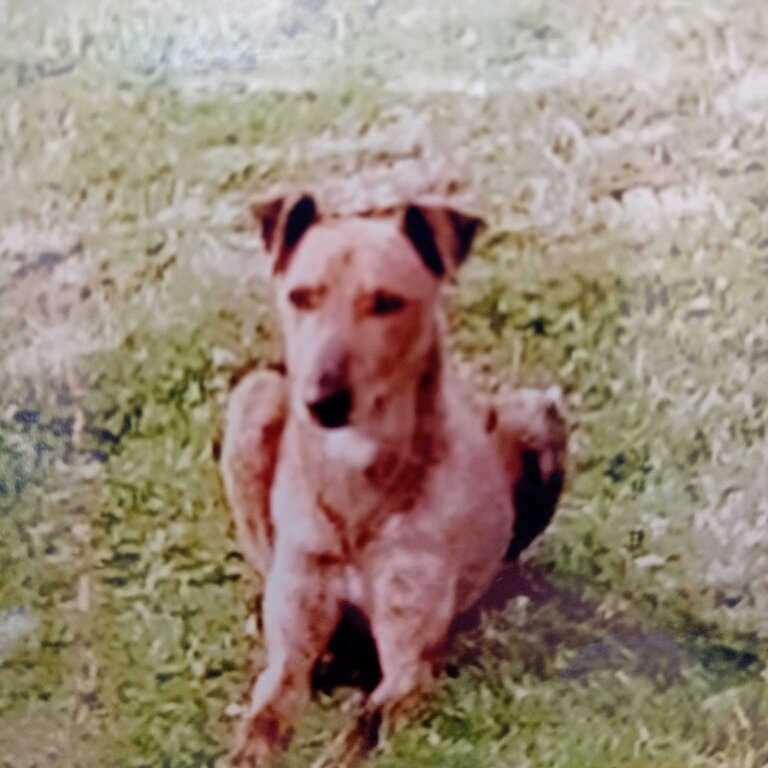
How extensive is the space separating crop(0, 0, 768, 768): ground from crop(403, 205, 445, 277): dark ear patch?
4 cm

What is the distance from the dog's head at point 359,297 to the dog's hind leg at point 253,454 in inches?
1.4

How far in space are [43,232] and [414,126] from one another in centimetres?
43

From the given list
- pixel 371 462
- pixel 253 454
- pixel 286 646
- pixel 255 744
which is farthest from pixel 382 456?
pixel 255 744

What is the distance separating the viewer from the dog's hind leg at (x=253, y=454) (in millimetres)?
1132

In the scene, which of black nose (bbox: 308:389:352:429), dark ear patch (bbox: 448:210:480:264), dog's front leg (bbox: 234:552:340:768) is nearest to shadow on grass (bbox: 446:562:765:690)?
dog's front leg (bbox: 234:552:340:768)

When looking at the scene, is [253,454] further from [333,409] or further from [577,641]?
[577,641]

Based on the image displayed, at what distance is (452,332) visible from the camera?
44.1 inches

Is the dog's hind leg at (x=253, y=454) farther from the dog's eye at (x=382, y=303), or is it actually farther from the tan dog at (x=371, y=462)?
the dog's eye at (x=382, y=303)

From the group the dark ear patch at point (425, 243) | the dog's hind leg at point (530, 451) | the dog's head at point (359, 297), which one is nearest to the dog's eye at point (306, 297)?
the dog's head at point (359, 297)

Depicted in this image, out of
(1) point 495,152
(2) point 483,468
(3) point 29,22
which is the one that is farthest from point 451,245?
(3) point 29,22

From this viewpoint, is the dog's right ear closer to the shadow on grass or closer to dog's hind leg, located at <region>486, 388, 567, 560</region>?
dog's hind leg, located at <region>486, 388, 567, 560</region>

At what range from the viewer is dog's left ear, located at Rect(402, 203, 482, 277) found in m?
1.11

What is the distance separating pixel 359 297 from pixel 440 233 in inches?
4.5

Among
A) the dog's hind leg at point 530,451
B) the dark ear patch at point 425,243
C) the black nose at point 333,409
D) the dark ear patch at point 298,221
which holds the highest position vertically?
the dark ear patch at point 298,221
